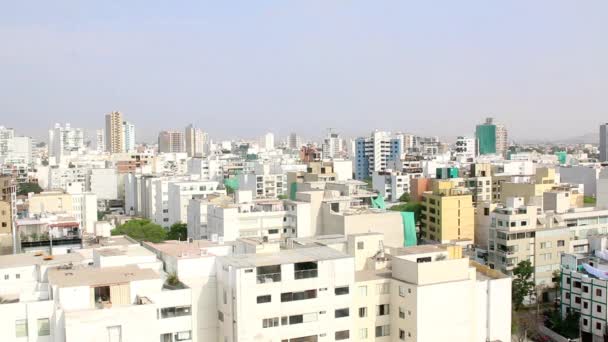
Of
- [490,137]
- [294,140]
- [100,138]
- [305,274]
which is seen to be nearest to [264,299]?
[305,274]

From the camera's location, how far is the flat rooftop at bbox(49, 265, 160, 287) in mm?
8852

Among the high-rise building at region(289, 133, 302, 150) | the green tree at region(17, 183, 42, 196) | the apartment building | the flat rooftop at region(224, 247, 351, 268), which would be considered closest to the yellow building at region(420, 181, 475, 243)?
the apartment building

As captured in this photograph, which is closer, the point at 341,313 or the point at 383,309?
the point at 341,313

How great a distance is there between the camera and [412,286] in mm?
10367

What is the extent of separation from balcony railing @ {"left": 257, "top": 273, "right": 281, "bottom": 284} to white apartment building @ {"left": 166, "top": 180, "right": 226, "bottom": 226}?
17755 mm

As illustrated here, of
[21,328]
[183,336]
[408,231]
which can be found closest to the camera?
[21,328]

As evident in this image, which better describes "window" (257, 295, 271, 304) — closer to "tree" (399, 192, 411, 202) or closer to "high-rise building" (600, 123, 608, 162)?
"tree" (399, 192, 411, 202)

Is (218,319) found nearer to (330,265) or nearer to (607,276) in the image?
(330,265)

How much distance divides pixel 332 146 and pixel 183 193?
1956 inches

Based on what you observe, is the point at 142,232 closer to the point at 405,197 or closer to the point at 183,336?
the point at 183,336

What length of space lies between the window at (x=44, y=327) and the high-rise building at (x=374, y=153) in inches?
1672

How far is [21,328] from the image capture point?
862 cm

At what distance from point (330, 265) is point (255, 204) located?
10687mm

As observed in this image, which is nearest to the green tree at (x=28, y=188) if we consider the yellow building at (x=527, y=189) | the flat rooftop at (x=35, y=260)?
the yellow building at (x=527, y=189)
